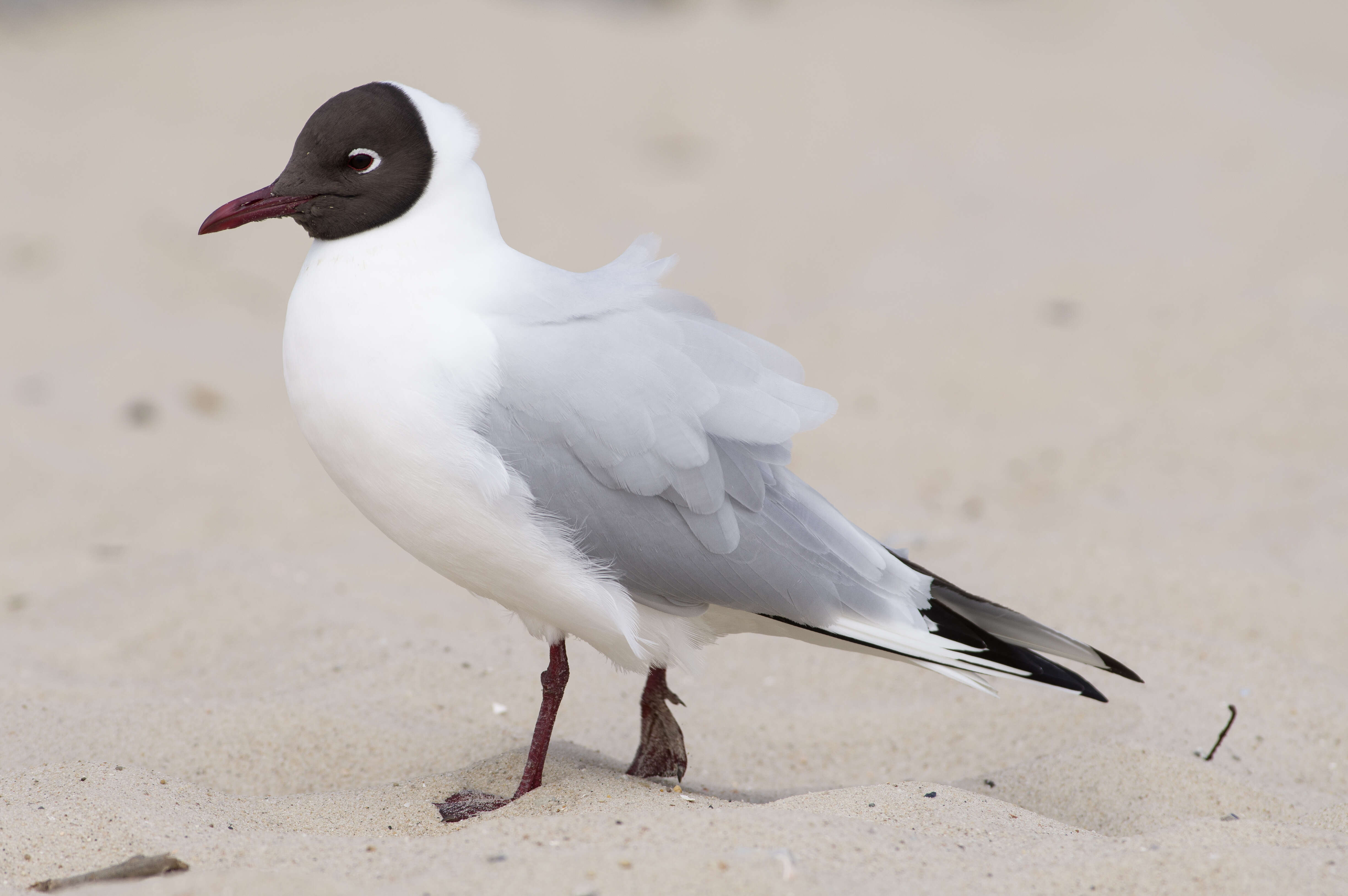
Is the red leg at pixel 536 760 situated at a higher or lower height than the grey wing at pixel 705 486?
lower

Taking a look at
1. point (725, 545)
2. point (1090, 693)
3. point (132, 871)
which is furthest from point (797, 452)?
point (132, 871)

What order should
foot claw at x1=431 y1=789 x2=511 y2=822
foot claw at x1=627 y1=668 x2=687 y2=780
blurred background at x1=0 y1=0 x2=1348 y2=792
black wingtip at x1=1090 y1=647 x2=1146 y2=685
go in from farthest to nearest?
blurred background at x1=0 y1=0 x2=1348 y2=792, foot claw at x1=627 y1=668 x2=687 y2=780, black wingtip at x1=1090 y1=647 x2=1146 y2=685, foot claw at x1=431 y1=789 x2=511 y2=822

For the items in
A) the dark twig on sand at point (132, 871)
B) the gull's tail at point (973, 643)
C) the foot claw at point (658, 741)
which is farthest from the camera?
the foot claw at point (658, 741)

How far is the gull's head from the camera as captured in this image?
2756mm

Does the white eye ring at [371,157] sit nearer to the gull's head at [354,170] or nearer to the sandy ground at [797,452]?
the gull's head at [354,170]

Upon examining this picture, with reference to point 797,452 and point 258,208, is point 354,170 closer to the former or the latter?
point 258,208

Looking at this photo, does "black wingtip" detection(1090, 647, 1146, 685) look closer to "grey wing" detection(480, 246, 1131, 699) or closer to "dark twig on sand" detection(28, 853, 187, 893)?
"grey wing" detection(480, 246, 1131, 699)

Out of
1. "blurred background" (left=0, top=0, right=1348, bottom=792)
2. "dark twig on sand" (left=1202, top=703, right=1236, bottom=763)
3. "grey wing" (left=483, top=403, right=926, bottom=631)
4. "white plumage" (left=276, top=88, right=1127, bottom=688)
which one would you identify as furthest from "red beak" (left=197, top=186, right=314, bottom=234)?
"dark twig on sand" (left=1202, top=703, right=1236, bottom=763)

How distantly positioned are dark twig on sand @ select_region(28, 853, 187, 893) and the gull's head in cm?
127

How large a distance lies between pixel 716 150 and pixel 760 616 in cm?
601

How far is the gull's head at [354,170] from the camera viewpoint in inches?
108

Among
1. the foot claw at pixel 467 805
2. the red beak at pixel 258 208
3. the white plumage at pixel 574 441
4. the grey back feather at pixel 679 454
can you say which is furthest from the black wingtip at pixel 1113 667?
the red beak at pixel 258 208

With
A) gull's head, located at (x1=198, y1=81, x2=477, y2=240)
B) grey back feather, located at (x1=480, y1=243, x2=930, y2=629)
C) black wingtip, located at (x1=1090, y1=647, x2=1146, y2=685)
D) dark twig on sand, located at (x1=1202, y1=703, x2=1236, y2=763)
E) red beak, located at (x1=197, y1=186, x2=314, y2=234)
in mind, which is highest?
gull's head, located at (x1=198, y1=81, x2=477, y2=240)

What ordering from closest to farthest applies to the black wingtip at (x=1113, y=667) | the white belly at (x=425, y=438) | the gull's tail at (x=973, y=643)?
the white belly at (x=425, y=438), the gull's tail at (x=973, y=643), the black wingtip at (x=1113, y=667)
